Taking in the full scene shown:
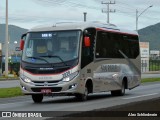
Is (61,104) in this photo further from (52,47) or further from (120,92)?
(120,92)

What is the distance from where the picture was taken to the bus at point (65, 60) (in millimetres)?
21734

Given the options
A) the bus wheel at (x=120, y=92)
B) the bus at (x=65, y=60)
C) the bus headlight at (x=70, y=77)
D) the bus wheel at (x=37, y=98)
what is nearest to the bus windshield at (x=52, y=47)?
the bus at (x=65, y=60)

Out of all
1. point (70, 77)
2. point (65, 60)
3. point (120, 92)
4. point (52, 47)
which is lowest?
point (120, 92)

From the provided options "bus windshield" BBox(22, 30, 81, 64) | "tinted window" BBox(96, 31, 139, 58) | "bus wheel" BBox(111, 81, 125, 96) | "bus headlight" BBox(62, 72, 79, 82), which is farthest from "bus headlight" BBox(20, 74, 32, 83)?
"bus wheel" BBox(111, 81, 125, 96)

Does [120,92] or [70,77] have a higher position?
[70,77]

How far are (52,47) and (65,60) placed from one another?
0.81 m

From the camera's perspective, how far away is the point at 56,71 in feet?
71.2

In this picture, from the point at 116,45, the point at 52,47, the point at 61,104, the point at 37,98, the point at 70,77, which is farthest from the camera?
the point at 116,45

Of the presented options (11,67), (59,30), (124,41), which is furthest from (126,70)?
(11,67)

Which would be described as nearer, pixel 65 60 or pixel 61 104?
pixel 61 104

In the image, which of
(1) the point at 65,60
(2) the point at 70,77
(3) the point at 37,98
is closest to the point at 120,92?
(3) the point at 37,98

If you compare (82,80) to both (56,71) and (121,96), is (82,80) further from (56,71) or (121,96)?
(121,96)

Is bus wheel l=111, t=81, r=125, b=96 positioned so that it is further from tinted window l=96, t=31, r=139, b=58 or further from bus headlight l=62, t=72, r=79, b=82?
bus headlight l=62, t=72, r=79, b=82

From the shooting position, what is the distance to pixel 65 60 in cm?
2184
